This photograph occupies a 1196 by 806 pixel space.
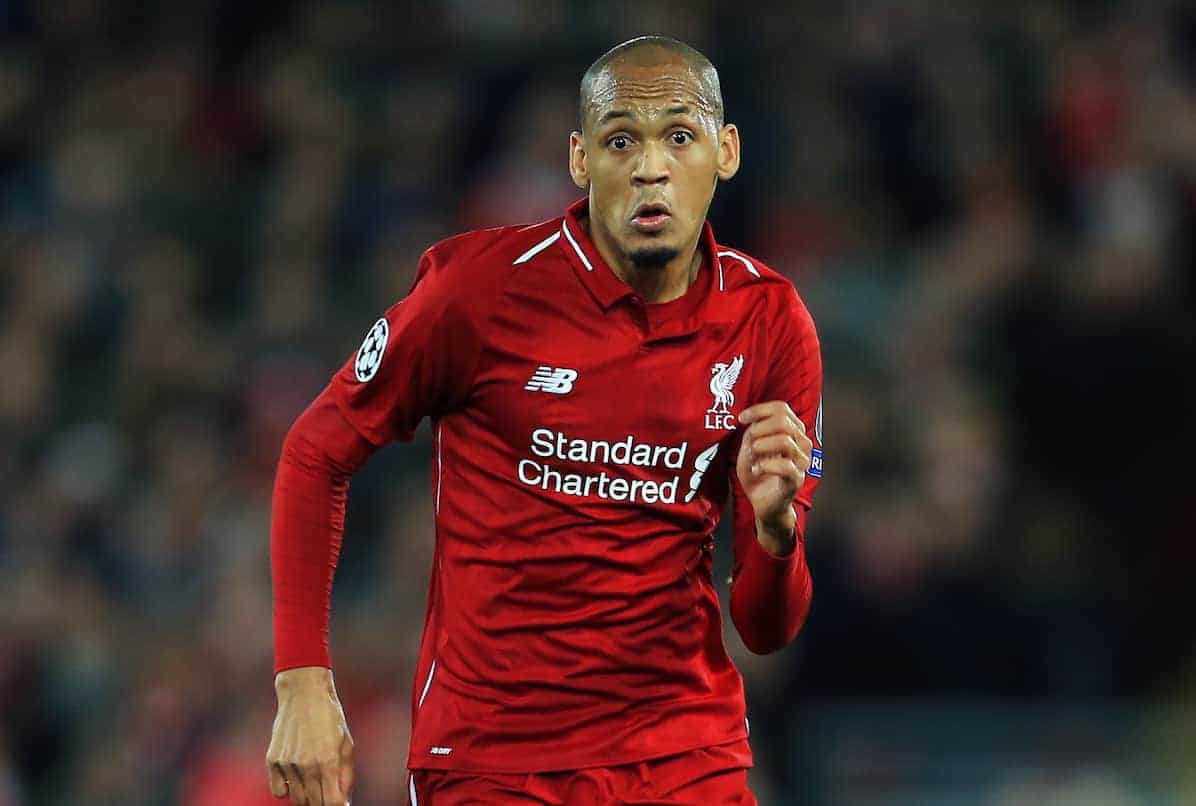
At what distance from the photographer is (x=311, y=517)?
12.7 feet

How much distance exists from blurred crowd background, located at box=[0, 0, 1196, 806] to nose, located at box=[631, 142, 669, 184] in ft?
11.4

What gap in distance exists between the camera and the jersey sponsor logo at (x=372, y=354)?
3.80 m

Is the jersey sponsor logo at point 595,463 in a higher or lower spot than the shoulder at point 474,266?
lower

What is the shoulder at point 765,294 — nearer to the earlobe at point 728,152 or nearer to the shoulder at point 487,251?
the earlobe at point 728,152

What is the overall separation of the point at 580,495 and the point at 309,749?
2.23ft

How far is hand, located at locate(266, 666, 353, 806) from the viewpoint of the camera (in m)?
3.66

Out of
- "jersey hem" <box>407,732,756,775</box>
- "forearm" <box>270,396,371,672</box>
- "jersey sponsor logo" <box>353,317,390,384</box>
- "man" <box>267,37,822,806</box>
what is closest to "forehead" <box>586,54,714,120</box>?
"man" <box>267,37,822,806</box>

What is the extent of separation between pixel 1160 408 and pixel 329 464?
431 cm

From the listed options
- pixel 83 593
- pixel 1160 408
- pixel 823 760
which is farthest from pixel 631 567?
pixel 83 593

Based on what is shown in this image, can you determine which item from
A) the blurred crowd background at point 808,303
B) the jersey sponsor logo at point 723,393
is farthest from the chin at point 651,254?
the blurred crowd background at point 808,303

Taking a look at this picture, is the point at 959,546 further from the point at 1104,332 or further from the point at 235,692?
the point at 235,692

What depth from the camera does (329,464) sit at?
3.86 m

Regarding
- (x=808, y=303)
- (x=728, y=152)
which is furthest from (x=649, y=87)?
(x=808, y=303)

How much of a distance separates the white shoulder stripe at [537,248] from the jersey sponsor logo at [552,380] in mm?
228
